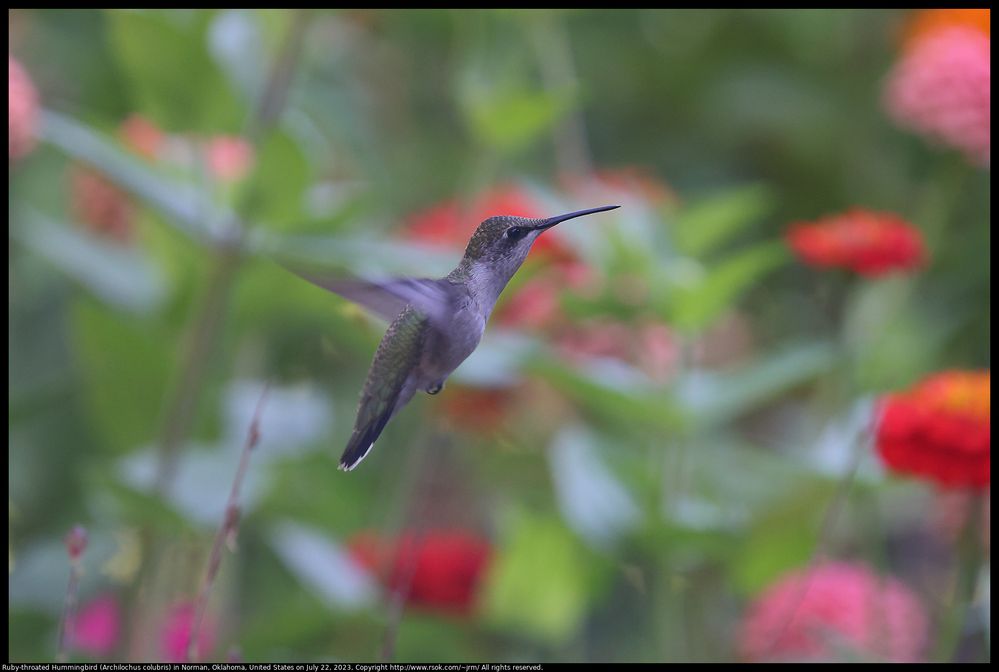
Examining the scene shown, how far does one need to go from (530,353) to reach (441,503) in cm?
49

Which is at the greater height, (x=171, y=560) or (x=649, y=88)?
(x=649, y=88)

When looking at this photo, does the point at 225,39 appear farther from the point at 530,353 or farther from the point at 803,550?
the point at 803,550

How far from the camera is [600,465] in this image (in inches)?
27.2

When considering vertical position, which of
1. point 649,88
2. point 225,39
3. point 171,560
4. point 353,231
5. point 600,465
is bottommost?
point 171,560

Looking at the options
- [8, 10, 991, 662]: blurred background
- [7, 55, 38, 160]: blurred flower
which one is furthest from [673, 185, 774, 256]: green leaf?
[7, 55, 38, 160]: blurred flower

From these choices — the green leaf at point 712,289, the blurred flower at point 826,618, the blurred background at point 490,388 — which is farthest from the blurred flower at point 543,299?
the blurred flower at point 826,618

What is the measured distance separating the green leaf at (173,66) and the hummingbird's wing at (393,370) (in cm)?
37

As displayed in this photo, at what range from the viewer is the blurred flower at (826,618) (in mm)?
676

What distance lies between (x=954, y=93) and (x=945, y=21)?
16 cm

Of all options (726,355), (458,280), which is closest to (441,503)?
→ (726,355)

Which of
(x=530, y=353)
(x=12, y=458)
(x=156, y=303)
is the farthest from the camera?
(x=12, y=458)

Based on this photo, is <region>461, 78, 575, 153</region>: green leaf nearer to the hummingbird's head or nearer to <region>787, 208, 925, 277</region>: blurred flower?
<region>787, 208, 925, 277</region>: blurred flower

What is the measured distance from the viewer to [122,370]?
0.73 meters

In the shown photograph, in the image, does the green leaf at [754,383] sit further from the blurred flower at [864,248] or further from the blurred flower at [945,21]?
the blurred flower at [945,21]
